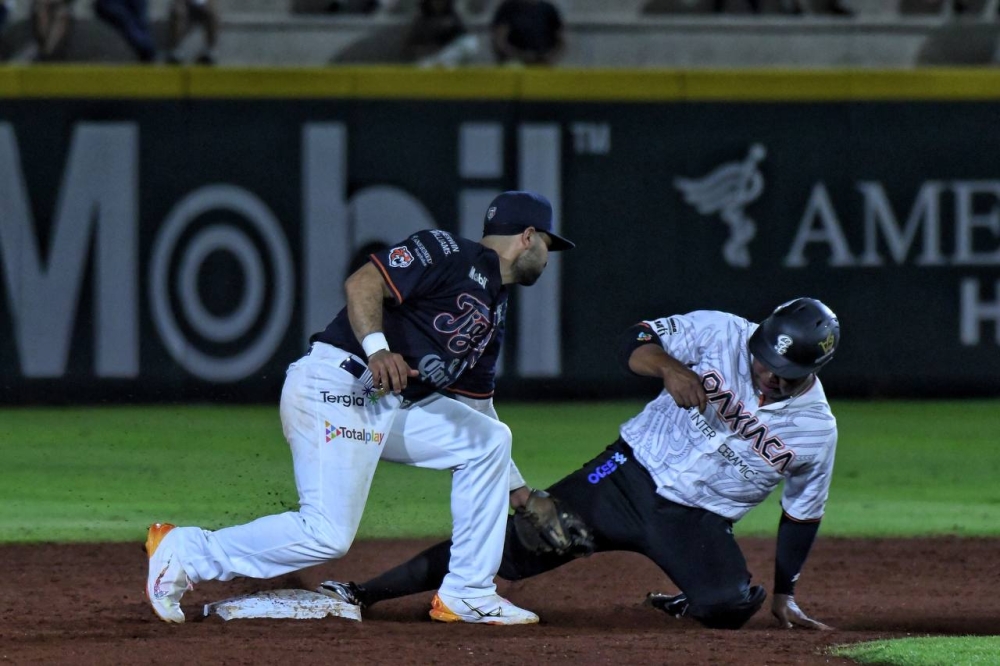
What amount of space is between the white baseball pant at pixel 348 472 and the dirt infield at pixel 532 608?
259 mm

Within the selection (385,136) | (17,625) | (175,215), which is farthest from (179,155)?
(17,625)

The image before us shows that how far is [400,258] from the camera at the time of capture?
17.7 ft

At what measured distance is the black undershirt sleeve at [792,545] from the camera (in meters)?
5.72

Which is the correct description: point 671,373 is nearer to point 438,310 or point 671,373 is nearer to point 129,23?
point 438,310

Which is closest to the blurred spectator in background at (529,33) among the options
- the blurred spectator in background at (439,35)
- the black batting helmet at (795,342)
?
the blurred spectator in background at (439,35)

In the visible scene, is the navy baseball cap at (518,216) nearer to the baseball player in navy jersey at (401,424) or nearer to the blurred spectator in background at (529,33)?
the baseball player in navy jersey at (401,424)

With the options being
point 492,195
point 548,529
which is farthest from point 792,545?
point 492,195

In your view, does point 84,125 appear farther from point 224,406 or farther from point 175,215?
point 224,406

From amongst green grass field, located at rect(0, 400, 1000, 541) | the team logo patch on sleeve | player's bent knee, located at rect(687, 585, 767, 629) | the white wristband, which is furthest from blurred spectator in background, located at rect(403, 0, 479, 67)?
the white wristband

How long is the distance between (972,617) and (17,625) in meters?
3.90

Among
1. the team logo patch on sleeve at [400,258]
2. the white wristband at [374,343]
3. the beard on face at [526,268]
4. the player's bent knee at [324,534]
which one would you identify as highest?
the team logo patch on sleeve at [400,258]

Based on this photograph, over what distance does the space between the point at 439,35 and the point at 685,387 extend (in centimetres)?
939

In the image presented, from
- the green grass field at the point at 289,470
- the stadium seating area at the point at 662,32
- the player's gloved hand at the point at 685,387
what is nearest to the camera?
the player's gloved hand at the point at 685,387

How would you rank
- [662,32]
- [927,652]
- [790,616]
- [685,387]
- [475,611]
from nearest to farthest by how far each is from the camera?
[927,652], [685,387], [475,611], [790,616], [662,32]
